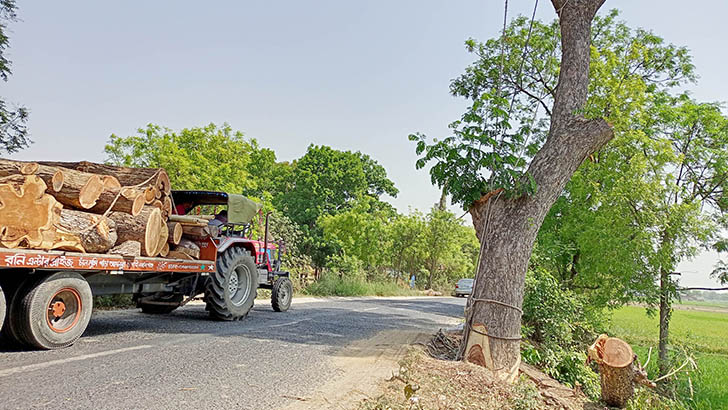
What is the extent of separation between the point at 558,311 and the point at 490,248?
3479 mm

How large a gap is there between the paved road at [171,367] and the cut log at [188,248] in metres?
1.18

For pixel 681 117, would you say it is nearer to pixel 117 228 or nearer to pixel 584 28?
pixel 584 28

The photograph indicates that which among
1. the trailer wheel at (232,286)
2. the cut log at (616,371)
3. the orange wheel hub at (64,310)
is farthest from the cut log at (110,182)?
the cut log at (616,371)

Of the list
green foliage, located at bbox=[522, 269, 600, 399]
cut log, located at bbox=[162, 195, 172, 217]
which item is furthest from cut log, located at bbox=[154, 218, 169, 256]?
green foliage, located at bbox=[522, 269, 600, 399]

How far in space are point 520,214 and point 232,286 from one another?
5.65 meters

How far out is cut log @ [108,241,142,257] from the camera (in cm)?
641

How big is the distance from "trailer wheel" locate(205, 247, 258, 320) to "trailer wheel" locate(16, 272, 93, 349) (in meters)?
2.90

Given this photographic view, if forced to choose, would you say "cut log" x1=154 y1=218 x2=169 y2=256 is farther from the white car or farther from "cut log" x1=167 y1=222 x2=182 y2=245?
the white car

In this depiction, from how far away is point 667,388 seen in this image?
9.30 metres

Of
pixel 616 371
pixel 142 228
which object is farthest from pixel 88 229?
pixel 616 371

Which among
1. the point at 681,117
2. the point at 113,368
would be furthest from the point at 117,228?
the point at 681,117

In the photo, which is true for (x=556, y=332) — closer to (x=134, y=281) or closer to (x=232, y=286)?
(x=232, y=286)

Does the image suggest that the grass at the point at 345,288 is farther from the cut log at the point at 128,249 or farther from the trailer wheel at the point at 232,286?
the cut log at the point at 128,249

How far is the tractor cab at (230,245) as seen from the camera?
8.73m
